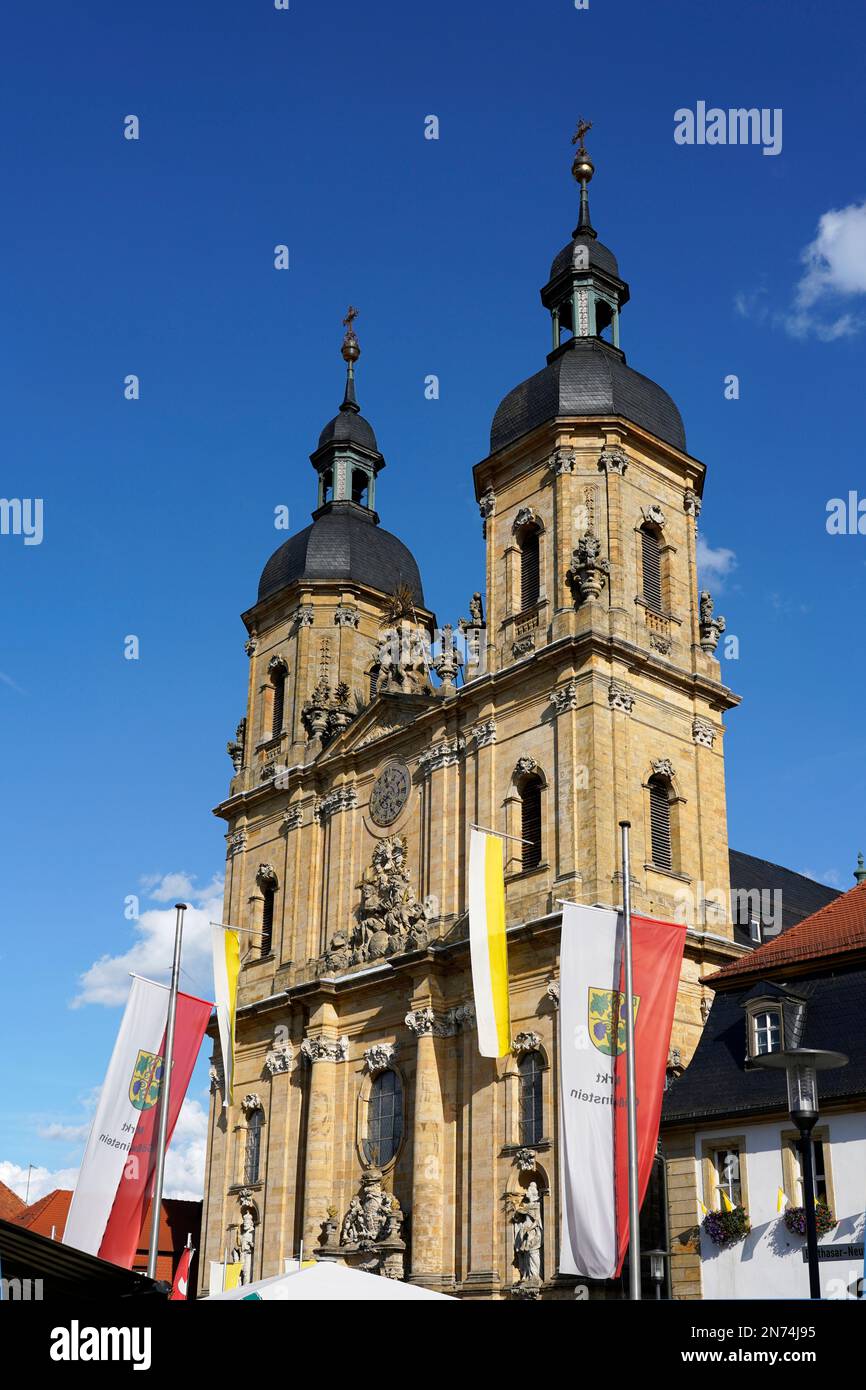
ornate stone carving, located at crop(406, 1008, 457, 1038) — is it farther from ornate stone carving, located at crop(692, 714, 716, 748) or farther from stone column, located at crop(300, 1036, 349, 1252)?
ornate stone carving, located at crop(692, 714, 716, 748)

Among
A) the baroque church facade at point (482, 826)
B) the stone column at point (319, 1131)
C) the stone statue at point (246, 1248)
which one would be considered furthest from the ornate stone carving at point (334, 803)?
the stone statue at point (246, 1248)

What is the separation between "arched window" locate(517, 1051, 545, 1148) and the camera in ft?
106

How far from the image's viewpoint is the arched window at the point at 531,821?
117 feet

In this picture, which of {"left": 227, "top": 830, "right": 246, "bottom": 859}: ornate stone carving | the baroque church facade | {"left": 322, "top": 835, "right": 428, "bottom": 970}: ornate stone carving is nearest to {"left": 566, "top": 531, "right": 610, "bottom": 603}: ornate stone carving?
the baroque church facade

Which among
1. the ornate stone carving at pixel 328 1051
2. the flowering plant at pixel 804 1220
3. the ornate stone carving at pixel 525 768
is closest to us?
the flowering plant at pixel 804 1220

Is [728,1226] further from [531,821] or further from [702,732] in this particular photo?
[702,732]

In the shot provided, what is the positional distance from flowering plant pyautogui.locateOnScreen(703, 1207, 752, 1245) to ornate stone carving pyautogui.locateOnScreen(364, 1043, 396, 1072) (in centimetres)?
1374

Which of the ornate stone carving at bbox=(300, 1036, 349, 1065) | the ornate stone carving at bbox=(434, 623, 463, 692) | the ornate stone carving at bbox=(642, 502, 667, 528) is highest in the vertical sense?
the ornate stone carving at bbox=(642, 502, 667, 528)

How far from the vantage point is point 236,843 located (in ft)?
156

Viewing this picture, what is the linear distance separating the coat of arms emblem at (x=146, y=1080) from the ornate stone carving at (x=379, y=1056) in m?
8.80

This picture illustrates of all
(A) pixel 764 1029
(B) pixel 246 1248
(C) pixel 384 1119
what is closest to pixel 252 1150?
(B) pixel 246 1248

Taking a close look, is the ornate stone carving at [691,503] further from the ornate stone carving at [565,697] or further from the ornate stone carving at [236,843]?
the ornate stone carving at [236,843]
